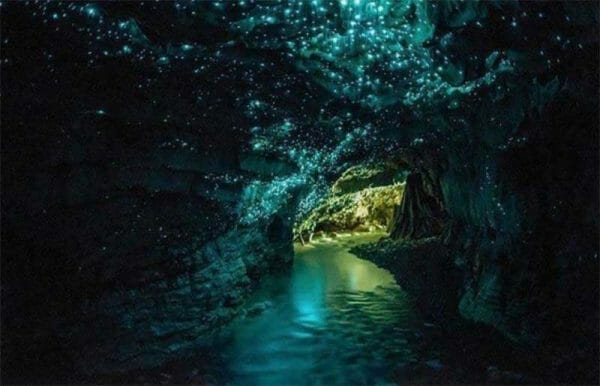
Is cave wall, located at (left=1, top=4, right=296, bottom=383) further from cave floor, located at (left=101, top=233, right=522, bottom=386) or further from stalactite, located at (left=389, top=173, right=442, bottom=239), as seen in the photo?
stalactite, located at (left=389, top=173, right=442, bottom=239)

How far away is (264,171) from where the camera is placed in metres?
8.69

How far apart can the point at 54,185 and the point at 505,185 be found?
7.46 metres

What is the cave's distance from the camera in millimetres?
4441

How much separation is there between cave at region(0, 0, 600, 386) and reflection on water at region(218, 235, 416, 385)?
63 mm

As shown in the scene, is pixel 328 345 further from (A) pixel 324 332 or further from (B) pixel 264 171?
(B) pixel 264 171

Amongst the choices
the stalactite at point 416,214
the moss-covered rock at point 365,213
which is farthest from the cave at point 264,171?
the moss-covered rock at point 365,213

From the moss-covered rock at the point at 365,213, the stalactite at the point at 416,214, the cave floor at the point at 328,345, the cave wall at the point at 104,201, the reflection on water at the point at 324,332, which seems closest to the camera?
the cave wall at the point at 104,201

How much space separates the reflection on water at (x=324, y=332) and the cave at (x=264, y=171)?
2.5 inches

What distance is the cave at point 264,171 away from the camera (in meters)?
4.44

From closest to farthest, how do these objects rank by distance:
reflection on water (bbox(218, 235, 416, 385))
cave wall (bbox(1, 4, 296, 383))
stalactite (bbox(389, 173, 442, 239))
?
1. cave wall (bbox(1, 4, 296, 383))
2. reflection on water (bbox(218, 235, 416, 385))
3. stalactite (bbox(389, 173, 442, 239))

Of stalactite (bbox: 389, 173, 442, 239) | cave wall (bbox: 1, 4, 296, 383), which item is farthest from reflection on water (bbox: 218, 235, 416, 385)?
stalactite (bbox: 389, 173, 442, 239)

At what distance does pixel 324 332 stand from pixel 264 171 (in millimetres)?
3465

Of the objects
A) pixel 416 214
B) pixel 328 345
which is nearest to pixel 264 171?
pixel 328 345

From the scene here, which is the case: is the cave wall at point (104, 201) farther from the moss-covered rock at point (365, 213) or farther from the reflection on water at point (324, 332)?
the moss-covered rock at point (365, 213)
